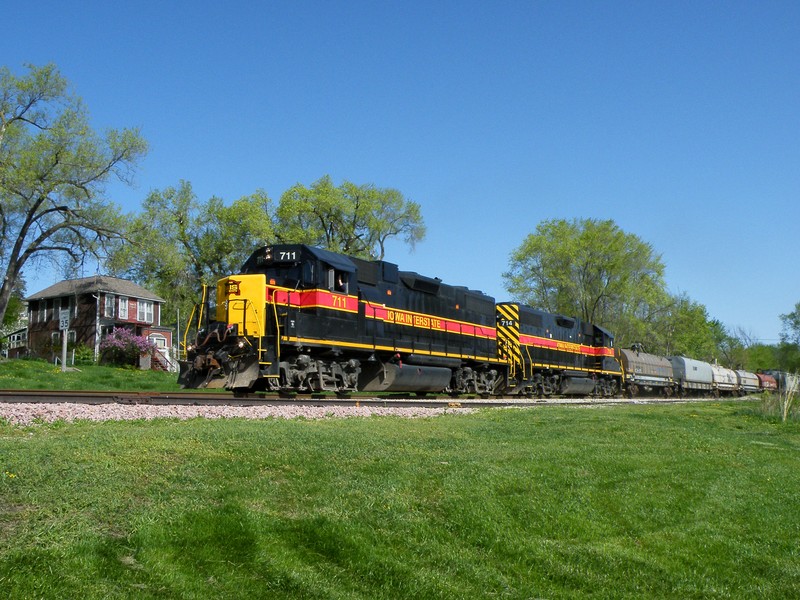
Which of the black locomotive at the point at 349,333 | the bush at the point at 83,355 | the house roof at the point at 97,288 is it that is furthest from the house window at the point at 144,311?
the black locomotive at the point at 349,333

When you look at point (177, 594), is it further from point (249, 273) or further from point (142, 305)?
point (142, 305)

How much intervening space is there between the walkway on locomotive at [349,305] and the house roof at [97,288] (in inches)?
1299

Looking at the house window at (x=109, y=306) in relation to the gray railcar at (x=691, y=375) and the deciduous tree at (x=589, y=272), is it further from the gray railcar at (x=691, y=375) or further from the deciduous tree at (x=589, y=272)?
the gray railcar at (x=691, y=375)

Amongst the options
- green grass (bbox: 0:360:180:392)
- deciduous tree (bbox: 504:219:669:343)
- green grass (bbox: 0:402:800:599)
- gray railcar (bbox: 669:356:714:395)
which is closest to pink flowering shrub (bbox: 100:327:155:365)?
green grass (bbox: 0:360:180:392)

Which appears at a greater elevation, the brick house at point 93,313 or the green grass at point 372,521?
the brick house at point 93,313

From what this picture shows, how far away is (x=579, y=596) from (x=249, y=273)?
53.1 ft

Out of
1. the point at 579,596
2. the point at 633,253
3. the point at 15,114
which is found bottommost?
the point at 579,596

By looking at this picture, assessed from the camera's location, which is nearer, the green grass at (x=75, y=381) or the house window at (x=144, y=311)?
the green grass at (x=75, y=381)

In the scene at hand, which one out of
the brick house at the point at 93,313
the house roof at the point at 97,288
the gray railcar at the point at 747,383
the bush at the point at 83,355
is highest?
the house roof at the point at 97,288

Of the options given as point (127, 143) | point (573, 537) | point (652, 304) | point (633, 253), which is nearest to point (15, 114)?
point (127, 143)

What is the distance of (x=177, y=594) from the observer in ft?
13.9

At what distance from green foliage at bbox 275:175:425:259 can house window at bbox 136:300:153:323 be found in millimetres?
14152

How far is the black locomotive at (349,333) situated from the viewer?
17.7m

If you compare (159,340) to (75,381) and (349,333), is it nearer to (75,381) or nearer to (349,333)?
(75,381)
